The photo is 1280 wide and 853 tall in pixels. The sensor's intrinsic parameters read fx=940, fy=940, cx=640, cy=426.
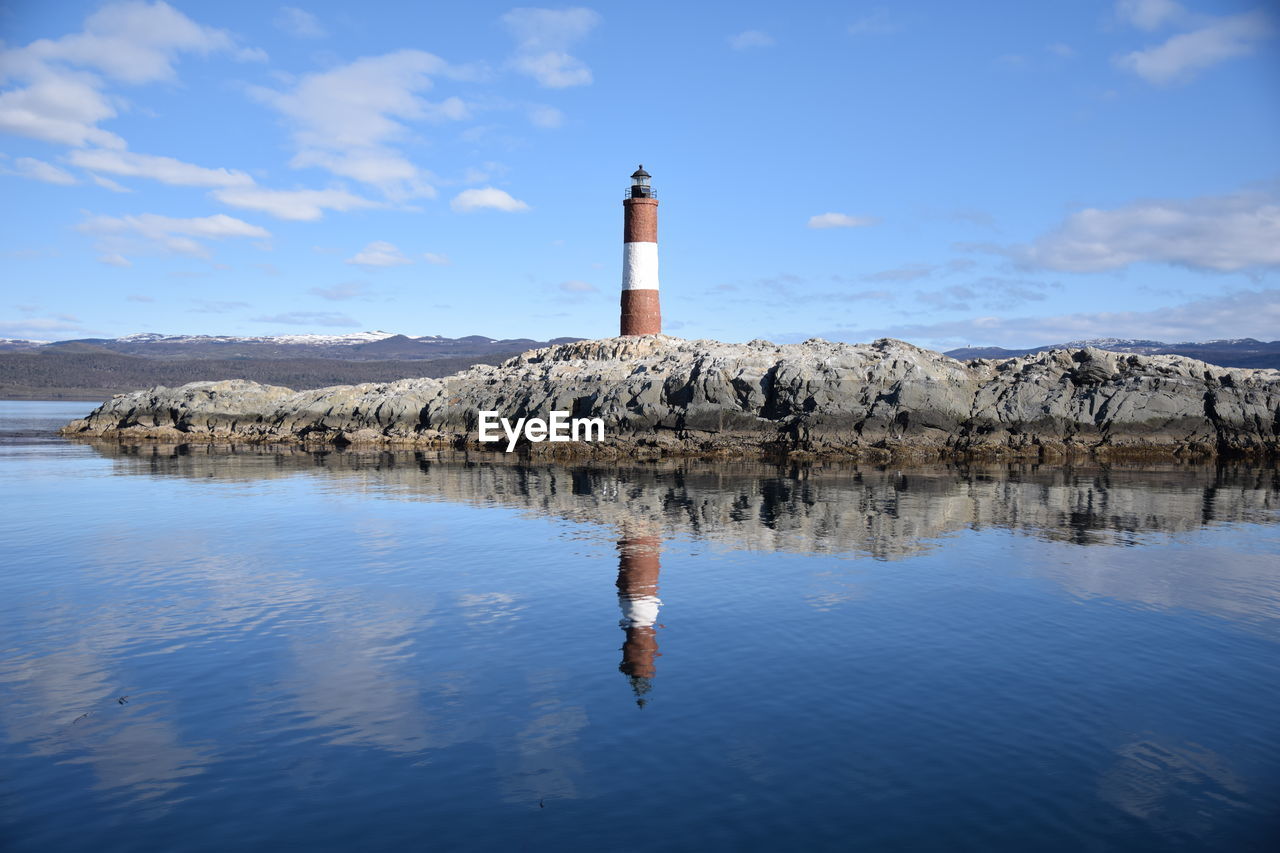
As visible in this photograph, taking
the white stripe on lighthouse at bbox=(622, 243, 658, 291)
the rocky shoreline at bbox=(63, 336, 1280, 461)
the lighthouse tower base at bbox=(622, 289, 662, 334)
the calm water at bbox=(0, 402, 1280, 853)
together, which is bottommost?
the calm water at bbox=(0, 402, 1280, 853)

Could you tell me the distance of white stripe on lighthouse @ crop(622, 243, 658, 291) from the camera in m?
60.8

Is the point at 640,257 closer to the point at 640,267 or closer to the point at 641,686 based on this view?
the point at 640,267

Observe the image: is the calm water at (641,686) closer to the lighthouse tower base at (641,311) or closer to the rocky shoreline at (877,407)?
the rocky shoreline at (877,407)

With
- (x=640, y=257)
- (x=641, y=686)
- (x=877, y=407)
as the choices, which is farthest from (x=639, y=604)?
(x=640, y=257)

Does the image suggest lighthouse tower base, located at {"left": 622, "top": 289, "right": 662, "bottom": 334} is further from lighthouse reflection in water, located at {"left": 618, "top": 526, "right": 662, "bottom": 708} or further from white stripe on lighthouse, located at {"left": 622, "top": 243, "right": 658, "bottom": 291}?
lighthouse reflection in water, located at {"left": 618, "top": 526, "right": 662, "bottom": 708}

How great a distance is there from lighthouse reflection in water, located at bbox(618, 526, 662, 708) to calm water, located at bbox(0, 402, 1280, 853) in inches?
4.3

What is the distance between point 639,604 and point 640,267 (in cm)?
4641

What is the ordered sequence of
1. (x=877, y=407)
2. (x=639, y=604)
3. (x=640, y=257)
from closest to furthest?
(x=639, y=604), (x=877, y=407), (x=640, y=257)

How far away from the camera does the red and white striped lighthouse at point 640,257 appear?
198ft

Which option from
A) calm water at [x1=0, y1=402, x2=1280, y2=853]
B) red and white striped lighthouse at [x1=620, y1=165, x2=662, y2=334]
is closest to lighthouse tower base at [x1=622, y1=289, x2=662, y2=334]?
red and white striped lighthouse at [x1=620, y1=165, x2=662, y2=334]

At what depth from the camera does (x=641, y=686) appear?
12.5 meters

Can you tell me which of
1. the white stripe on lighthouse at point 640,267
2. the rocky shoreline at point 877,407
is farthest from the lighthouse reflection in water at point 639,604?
the white stripe on lighthouse at point 640,267

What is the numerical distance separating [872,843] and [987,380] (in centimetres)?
4638

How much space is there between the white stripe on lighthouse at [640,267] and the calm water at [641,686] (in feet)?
122
